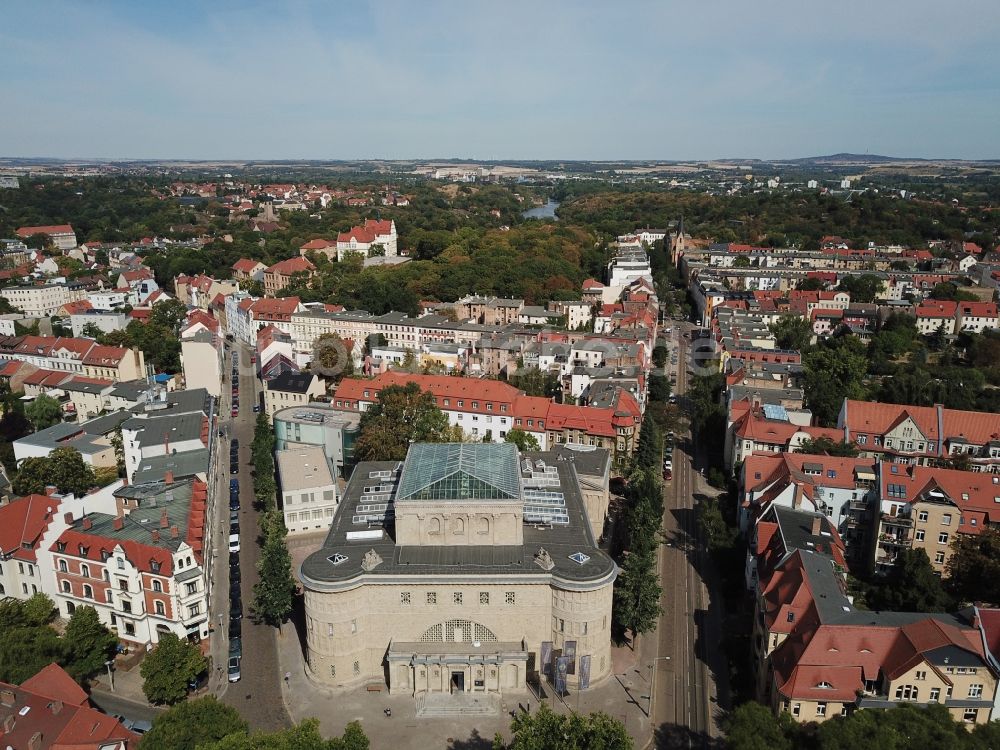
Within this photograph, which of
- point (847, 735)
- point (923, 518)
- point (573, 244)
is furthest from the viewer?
point (573, 244)

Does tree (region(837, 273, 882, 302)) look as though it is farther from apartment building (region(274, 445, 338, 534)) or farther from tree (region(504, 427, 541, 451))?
apartment building (region(274, 445, 338, 534))

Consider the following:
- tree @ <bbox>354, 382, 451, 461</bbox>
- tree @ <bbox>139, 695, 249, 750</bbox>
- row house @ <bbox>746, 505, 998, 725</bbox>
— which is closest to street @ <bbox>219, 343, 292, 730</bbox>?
tree @ <bbox>139, 695, 249, 750</bbox>

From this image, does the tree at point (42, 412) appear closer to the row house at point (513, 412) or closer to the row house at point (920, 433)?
the row house at point (513, 412)

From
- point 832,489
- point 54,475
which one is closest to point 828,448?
point 832,489

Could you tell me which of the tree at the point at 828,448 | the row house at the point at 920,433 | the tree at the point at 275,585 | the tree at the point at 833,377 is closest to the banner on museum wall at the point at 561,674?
the tree at the point at 275,585

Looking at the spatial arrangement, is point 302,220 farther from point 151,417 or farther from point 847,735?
point 847,735

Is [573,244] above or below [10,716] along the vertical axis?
above

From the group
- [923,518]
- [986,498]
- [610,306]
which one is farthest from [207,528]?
[610,306]
